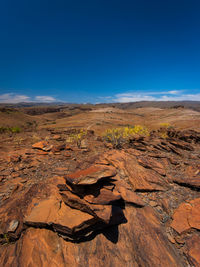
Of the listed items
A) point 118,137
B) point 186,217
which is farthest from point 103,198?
point 118,137

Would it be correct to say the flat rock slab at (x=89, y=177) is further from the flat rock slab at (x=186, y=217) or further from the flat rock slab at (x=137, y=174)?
the flat rock slab at (x=186, y=217)

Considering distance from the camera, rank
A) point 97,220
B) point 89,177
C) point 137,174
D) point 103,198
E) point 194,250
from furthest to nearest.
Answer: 1. point 137,174
2. point 89,177
3. point 103,198
4. point 97,220
5. point 194,250

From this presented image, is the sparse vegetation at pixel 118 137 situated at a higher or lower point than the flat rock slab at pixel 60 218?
lower

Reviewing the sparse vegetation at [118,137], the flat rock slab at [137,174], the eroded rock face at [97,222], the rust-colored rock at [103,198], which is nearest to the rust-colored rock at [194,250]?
the eroded rock face at [97,222]

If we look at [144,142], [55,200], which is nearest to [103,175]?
[55,200]

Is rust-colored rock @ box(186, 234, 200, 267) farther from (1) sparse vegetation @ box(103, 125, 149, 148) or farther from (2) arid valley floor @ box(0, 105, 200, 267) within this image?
(1) sparse vegetation @ box(103, 125, 149, 148)

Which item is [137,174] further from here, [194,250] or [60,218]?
[60,218]

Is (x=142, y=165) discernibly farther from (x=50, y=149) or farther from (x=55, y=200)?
(x=50, y=149)

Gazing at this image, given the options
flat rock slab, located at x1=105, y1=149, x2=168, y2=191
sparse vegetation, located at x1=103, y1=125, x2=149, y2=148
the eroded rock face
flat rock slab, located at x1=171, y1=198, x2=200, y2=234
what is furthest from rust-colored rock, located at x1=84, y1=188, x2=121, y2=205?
sparse vegetation, located at x1=103, y1=125, x2=149, y2=148

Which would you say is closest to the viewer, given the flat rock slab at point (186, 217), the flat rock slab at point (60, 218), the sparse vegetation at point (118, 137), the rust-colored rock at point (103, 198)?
the flat rock slab at point (60, 218)

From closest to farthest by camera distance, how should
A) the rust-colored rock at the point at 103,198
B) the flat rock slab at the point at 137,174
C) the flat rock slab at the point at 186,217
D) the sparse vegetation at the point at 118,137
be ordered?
the rust-colored rock at the point at 103,198
the flat rock slab at the point at 186,217
the flat rock slab at the point at 137,174
the sparse vegetation at the point at 118,137

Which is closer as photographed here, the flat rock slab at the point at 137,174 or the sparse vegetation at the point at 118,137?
the flat rock slab at the point at 137,174

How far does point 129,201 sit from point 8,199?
376cm

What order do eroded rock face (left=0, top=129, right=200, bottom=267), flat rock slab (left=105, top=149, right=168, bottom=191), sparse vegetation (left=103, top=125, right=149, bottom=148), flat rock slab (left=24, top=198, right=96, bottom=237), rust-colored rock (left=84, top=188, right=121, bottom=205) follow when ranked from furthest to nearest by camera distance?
sparse vegetation (left=103, top=125, right=149, bottom=148)
flat rock slab (left=105, top=149, right=168, bottom=191)
rust-colored rock (left=84, top=188, right=121, bottom=205)
flat rock slab (left=24, top=198, right=96, bottom=237)
eroded rock face (left=0, top=129, right=200, bottom=267)
